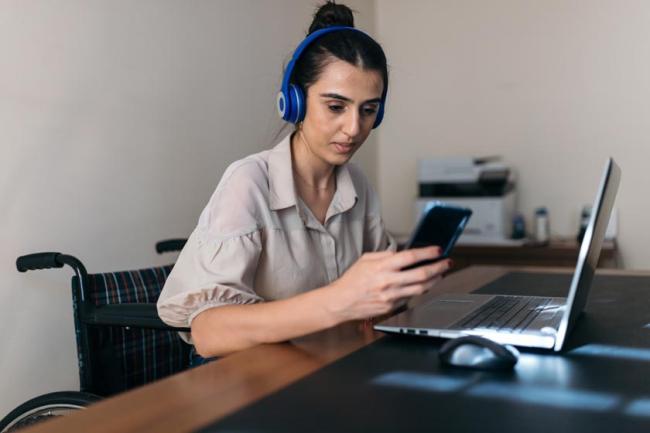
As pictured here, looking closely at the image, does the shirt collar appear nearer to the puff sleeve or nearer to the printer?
the puff sleeve

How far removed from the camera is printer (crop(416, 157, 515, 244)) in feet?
10.9

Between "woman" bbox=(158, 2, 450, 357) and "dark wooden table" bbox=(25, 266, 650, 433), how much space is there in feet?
0.19

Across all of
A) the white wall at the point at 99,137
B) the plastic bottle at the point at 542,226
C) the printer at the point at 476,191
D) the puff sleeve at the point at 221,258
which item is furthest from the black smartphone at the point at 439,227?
the plastic bottle at the point at 542,226

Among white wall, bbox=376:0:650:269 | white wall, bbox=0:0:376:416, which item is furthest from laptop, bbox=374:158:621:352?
white wall, bbox=376:0:650:269

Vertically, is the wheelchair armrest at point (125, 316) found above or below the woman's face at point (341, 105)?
below

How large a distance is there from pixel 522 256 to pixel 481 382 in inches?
94.4

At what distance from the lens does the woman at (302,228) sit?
46.1 inches

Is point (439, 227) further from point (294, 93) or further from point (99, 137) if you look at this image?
point (99, 137)

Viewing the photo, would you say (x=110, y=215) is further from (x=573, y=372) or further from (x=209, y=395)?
(x=573, y=372)

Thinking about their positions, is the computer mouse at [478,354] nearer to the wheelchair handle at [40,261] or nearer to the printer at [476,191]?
the wheelchair handle at [40,261]

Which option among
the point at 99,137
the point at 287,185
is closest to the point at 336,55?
the point at 287,185

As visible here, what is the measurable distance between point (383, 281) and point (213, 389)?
0.93ft

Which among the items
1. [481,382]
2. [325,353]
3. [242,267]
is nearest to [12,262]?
[242,267]

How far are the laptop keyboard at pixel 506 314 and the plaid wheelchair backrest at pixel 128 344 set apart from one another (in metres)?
0.85
